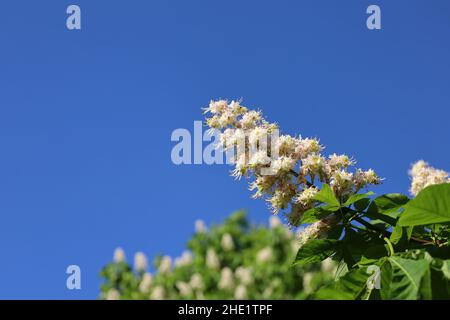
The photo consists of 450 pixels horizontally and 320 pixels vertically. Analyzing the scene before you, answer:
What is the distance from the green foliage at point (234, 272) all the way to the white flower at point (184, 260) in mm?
43

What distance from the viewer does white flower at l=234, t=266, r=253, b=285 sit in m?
13.1

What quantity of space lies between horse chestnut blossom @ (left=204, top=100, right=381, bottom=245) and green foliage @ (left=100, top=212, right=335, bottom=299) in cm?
984

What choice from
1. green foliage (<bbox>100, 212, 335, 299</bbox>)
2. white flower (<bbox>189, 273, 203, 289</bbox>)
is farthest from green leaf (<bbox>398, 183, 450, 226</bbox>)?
white flower (<bbox>189, 273, 203, 289</bbox>)

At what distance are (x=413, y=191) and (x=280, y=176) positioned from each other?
3.67 ft

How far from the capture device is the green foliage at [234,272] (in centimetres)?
1284

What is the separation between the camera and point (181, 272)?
1432 cm

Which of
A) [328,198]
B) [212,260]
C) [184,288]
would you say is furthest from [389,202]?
[212,260]

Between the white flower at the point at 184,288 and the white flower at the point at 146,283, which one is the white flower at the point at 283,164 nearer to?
the white flower at the point at 184,288

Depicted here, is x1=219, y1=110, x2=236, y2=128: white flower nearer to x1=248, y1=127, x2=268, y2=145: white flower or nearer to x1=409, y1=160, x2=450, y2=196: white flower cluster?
x1=248, y1=127, x2=268, y2=145: white flower

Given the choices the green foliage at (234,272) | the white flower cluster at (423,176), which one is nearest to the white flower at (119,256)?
the green foliage at (234,272)

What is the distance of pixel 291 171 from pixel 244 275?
1096 centimetres

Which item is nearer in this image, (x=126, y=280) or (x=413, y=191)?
(x=413, y=191)
